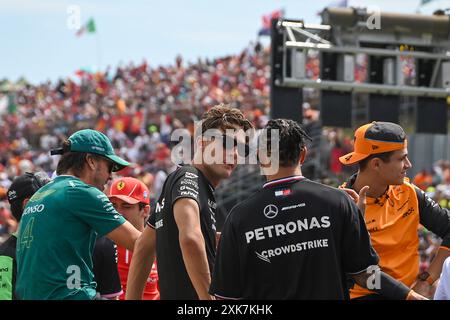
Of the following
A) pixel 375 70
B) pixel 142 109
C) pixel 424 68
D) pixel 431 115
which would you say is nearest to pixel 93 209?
pixel 375 70

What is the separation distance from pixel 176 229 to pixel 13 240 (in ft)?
4.18

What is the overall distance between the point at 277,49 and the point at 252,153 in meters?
7.89

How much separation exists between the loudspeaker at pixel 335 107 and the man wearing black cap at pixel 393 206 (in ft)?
25.2

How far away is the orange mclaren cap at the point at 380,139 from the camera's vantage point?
→ 16.6ft

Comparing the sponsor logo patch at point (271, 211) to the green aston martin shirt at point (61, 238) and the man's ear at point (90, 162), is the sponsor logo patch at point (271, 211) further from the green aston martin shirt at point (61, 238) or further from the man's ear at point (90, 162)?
the man's ear at point (90, 162)

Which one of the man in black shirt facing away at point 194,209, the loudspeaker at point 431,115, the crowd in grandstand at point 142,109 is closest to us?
the man in black shirt facing away at point 194,209

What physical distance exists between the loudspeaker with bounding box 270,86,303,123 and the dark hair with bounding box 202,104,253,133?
7810mm

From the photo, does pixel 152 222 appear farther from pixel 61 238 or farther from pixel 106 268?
pixel 106 268

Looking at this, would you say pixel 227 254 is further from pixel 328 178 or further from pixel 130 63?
pixel 130 63

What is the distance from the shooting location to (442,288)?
13.4ft

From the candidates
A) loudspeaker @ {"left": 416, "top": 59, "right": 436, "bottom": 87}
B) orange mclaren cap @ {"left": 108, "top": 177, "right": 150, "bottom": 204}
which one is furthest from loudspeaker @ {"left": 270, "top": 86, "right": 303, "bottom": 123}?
orange mclaren cap @ {"left": 108, "top": 177, "right": 150, "bottom": 204}

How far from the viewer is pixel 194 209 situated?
14.0 feet

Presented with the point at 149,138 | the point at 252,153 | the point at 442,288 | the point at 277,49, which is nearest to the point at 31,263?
the point at 252,153

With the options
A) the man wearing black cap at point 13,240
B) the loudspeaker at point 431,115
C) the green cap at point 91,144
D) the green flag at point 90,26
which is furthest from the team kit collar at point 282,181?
the green flag at point 90,26
